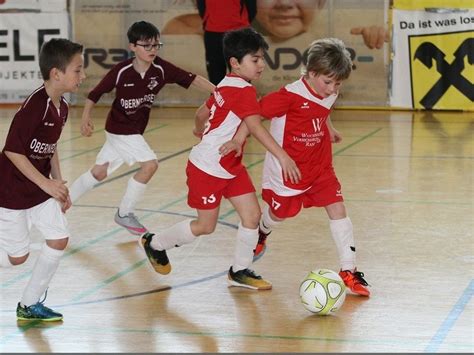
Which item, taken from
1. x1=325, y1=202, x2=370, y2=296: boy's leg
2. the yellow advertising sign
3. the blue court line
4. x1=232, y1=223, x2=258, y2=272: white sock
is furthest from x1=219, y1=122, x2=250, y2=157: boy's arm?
the yellow advertising sign

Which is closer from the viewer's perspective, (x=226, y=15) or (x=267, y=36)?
(x=226, y=15)

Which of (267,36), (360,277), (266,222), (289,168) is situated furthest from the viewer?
(267,36)

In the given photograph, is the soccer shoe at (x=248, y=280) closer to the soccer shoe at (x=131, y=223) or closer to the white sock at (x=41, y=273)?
the white sock at (x=41, y=273)

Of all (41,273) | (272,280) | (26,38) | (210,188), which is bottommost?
(272,280)

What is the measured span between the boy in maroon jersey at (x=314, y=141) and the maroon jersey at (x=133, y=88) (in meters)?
1.39

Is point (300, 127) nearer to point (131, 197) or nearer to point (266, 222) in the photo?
point (266, 222)

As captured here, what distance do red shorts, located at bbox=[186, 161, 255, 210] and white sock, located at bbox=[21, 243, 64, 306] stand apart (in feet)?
2.90

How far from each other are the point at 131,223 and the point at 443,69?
737 centimetres

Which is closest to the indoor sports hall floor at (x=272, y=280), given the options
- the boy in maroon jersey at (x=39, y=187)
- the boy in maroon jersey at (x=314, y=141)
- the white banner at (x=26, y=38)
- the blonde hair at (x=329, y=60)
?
the boy in maroon jersey at (x=39, y=187)

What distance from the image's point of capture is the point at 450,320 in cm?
462

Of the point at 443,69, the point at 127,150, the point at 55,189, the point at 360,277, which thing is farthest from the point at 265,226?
the point at 443,69

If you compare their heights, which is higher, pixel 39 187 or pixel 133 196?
pixel 39 187

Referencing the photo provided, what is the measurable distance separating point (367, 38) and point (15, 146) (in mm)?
9351

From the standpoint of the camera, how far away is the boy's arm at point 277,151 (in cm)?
494
